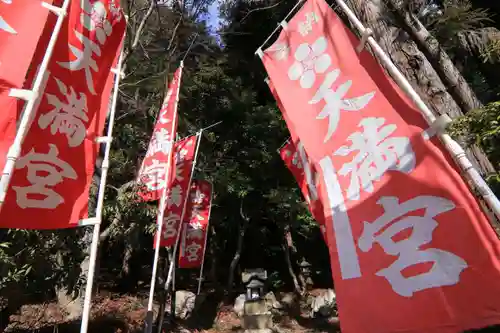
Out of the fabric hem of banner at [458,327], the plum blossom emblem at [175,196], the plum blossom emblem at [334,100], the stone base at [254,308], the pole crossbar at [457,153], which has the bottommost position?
the fabric hem of banner at [458,327]

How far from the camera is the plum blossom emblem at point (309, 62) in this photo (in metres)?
3.20

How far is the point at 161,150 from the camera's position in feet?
21.9

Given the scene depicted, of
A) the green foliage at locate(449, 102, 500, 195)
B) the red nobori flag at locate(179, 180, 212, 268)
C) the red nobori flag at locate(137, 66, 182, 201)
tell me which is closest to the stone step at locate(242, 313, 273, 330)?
the red nobori flag at locate(179, 180, 212, 268)

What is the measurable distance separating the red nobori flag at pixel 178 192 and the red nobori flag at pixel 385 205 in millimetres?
5122

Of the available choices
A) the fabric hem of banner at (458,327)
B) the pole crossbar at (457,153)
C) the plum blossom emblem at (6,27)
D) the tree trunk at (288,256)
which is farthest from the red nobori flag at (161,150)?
the tree trunk at (288,256)

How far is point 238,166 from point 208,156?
1.10 metres

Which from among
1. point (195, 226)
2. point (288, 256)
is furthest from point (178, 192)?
point (288, 256)

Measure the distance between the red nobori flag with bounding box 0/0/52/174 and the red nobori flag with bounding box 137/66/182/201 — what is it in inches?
155

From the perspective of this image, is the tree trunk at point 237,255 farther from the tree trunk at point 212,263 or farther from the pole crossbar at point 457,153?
the pole crossbar at point 457,153

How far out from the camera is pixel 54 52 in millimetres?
2875

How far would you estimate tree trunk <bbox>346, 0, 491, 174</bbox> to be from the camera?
9.34ft

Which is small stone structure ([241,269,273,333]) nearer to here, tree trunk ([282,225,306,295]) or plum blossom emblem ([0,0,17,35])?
tree trunk ([282,225,306,295])

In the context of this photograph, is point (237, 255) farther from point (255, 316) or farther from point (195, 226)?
point (195, 226)

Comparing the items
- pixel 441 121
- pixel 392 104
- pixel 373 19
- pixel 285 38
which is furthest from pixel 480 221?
pixel 285 38
